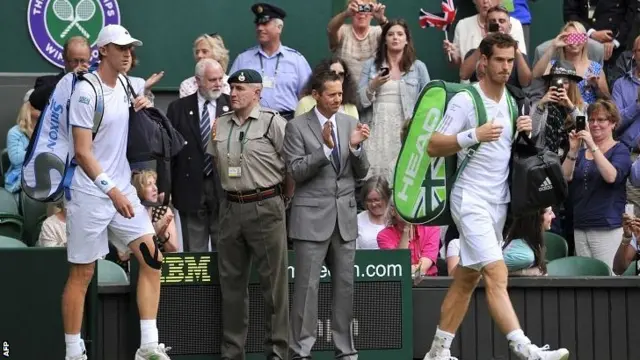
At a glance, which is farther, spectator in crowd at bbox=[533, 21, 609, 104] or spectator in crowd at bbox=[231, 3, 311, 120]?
spectator in crowd at bbox=[533, 21, 609, 104]

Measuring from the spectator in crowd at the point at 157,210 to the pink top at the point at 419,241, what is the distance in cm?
164

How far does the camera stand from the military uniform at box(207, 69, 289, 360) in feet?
33.9

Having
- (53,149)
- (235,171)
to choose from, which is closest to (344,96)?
(235,171)

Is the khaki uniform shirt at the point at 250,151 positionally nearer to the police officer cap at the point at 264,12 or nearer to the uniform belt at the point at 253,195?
the uniform belt at the point at 253,195

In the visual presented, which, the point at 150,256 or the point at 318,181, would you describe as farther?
the point at 318,181

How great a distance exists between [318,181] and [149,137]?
1255 mm

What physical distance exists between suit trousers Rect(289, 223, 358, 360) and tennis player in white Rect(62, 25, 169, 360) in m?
1.00

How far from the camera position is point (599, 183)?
12.4 meters

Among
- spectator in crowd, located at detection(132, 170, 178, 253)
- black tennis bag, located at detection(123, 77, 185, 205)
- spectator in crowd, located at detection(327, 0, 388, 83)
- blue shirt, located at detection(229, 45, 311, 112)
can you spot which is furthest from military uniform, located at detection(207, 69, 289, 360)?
spectator in crowd, located at detection(327, 0, 388, 83)

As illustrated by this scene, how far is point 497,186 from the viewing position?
977 cm

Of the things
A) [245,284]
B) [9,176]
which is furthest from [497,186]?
[9,176]

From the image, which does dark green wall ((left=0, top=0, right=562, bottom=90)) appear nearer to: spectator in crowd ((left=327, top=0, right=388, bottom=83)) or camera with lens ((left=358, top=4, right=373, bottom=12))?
spectator in crowd ((left=327, top=0, right=388, bottom=83))

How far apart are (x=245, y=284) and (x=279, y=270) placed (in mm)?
289

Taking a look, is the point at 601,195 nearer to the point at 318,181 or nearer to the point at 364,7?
the point at 364,7
